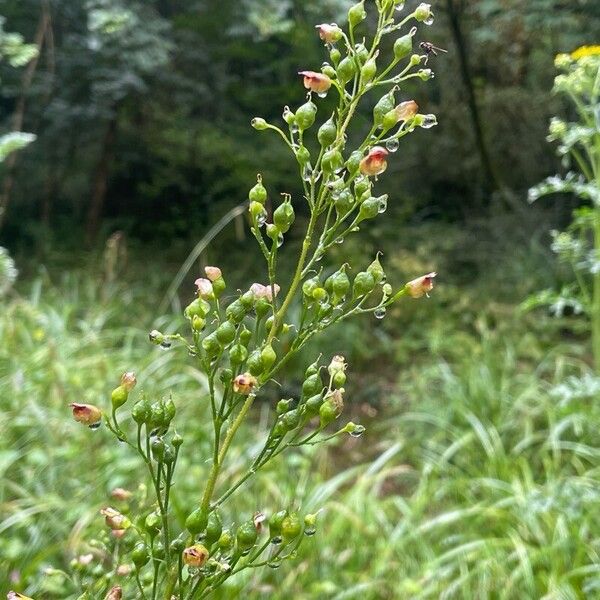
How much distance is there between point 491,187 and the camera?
196 inches

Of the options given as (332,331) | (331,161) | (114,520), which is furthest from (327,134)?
(332,331)

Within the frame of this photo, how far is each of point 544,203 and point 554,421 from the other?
2533 mm

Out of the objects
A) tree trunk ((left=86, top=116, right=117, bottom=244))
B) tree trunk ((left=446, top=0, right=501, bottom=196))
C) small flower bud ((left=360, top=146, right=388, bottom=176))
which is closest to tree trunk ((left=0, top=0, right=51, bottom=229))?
tree trunk ((left=86, top=116, right=117, bottom=244))

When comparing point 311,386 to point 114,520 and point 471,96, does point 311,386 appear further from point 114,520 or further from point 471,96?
point 471,96

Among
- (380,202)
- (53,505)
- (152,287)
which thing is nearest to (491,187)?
(152,287)

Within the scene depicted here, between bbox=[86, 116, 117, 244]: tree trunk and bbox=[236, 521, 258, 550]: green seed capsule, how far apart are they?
468 centimetres

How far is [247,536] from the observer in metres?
0.46

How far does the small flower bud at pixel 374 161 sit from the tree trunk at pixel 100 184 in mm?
4617

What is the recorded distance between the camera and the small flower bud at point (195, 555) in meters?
0.43

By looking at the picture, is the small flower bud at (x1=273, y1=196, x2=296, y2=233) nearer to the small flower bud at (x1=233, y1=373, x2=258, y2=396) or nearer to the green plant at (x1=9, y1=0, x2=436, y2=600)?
the green plant at (x1=9, y1=0, x2=436, y2=600)

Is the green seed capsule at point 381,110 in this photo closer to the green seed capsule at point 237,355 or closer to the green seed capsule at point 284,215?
the green seed capsule at point 284,215

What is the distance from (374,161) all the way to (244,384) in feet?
0.63

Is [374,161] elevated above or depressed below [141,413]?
above

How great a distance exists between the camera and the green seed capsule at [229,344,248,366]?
0.47m
